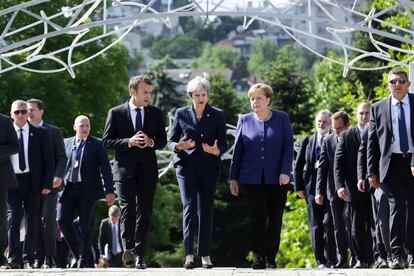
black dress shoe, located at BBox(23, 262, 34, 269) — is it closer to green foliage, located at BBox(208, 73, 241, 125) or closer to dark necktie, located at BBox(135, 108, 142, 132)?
dark necktie, located at BBox(135, 108, 142, 132)

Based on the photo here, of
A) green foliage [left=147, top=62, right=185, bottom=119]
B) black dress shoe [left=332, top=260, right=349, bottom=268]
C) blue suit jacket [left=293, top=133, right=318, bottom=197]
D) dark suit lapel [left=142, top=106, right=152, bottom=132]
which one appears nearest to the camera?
dark suit lapel [left=142, top=106, right=152, bottom=132]

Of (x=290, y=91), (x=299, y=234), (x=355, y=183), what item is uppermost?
(x=355, y=183)

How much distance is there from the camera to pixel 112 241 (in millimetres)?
24562

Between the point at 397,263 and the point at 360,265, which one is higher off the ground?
the point at 397,263

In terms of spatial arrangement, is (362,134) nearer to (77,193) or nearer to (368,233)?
(368,233)

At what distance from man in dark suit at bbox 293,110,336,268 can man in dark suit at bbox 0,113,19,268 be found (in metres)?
4.20

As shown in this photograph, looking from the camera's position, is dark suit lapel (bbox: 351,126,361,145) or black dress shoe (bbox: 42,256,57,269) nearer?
dark suit lapel (bbox: 351,126,361,145)

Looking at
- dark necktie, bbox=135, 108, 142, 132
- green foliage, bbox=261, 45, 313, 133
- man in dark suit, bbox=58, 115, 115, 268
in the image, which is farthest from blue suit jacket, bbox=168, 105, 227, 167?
green foliage, bbox=261, 45, 313, 133

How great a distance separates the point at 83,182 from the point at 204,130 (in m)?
3.15

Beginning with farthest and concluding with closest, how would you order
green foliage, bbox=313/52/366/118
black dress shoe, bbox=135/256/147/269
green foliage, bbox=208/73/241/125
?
green foliage, bbox=208/73/241/125 → green foliage, bbox=313/52/366/118 → black dress shoe, bbox=135/256/147/269

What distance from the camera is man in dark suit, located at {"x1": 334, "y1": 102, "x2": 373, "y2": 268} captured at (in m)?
18.5

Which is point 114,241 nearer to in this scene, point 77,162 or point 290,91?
point 77,162

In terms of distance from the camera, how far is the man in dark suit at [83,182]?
19344 millimetres

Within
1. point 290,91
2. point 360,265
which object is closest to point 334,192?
point 360,265
